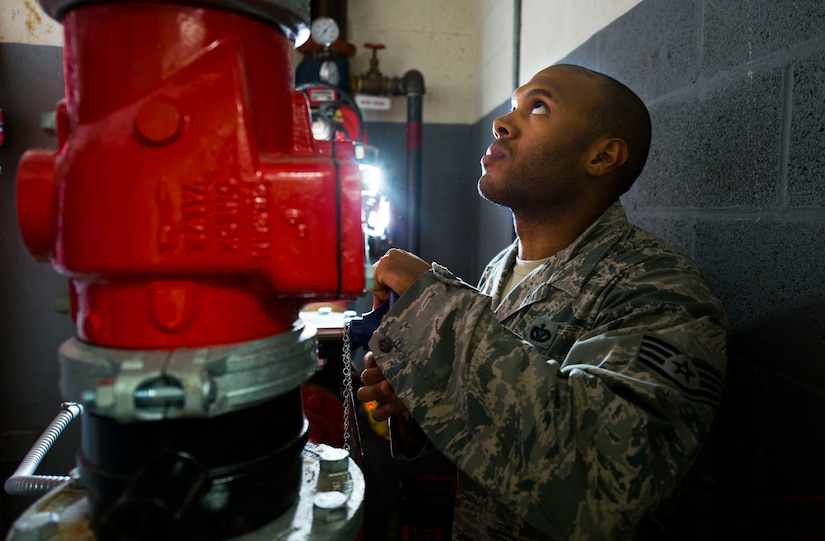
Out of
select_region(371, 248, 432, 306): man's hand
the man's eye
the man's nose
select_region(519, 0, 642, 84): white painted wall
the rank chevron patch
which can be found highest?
select_region(519, 0, 642, 84): white painted wall

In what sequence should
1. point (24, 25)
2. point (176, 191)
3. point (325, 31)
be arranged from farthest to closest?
point (325, 31) → point (24, 25) → point (176, 191)

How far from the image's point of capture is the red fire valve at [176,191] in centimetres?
41

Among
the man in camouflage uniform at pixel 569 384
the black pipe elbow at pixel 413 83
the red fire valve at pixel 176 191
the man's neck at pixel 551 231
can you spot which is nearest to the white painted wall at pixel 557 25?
the man's neck at pixel 551 231

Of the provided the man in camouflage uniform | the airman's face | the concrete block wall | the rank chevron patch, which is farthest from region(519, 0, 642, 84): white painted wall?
the rank chevron patch

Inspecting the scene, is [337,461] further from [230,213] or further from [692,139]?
[692,139]

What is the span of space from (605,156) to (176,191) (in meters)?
0.98

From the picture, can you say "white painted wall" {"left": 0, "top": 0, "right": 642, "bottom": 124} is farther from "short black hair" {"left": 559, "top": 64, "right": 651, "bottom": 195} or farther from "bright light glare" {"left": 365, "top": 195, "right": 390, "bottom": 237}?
"short black hair" {"left": 559, "top": 64, "right": 651, "bottom": 195}

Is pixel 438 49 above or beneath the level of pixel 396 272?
above

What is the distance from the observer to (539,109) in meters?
1.18

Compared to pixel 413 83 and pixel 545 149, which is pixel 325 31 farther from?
pixel 545 149

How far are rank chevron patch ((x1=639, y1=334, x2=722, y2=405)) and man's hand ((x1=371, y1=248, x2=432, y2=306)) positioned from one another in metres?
0.33

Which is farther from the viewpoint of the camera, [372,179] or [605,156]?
[372,179]

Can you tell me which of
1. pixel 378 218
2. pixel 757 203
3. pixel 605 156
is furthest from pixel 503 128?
pixel 378 218

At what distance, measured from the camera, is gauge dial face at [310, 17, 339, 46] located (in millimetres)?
2736
